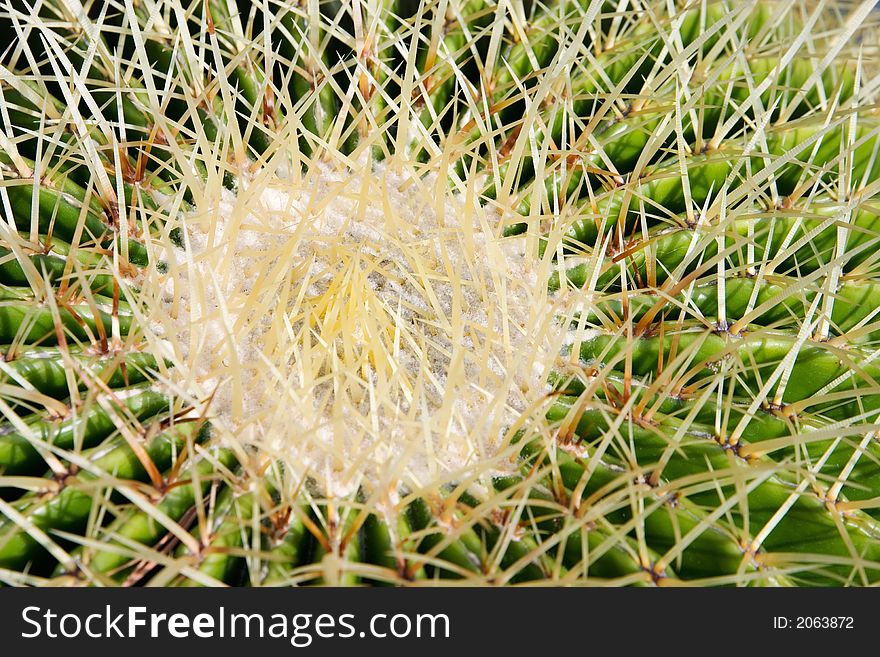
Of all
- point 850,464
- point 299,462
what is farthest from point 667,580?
point 299,462

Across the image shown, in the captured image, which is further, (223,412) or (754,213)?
(754,213)

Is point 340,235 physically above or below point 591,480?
above

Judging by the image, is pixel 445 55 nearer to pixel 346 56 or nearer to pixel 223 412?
pixel 346 56

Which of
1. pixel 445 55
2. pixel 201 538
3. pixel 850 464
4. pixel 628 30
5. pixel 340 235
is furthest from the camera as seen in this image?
pixel 628 30

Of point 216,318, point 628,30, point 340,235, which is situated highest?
point 628,30
